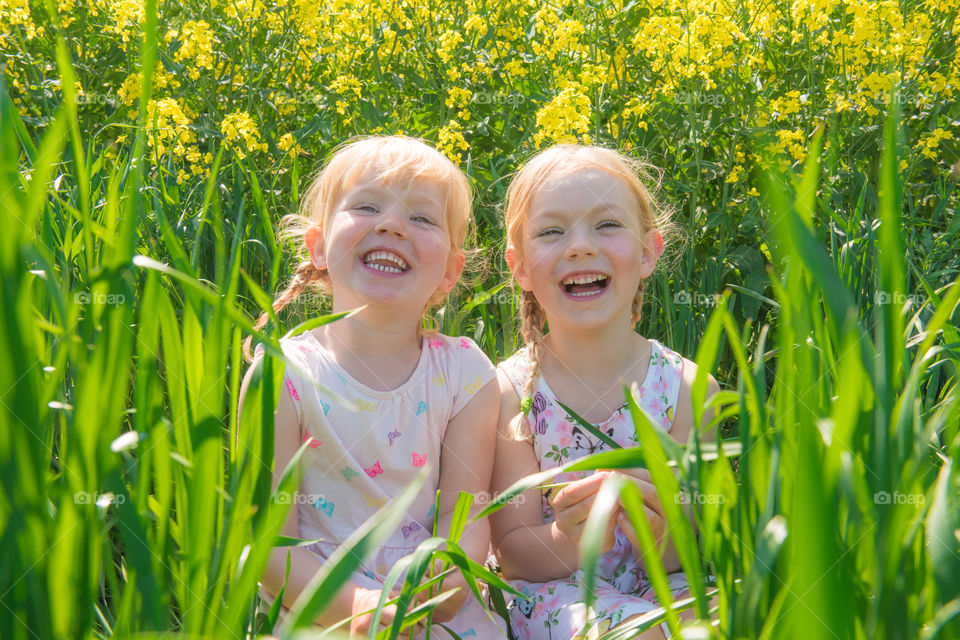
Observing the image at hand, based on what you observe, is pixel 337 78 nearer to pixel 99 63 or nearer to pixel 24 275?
pixel 99 63

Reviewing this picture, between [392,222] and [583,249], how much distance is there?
399 millimetres

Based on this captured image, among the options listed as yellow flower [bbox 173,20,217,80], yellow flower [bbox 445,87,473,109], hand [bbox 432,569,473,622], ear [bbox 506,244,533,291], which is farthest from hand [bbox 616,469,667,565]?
yellow flower [bbox 173,20,217,80]

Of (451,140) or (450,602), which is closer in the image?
(450,602)

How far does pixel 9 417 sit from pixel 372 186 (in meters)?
1.26

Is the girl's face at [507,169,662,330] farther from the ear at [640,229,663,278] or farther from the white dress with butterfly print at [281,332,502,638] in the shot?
the white dress with butterfly print at [281,332,502,638]

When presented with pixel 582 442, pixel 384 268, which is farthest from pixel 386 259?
pixel 582 442

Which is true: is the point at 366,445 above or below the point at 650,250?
below

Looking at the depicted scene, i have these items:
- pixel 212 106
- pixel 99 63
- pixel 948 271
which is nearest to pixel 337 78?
pixel 212 106

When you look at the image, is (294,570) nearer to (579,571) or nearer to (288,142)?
(579,571)

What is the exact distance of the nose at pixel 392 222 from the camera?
178cm

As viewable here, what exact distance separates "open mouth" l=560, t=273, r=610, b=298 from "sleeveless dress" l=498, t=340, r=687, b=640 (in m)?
0.20

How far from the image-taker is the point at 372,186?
6.01 feet

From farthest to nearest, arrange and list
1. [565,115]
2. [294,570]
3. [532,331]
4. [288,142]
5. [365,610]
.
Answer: [288,142], [565,115], [532,331], [294,570], [365,610]

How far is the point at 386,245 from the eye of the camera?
5.86ft
